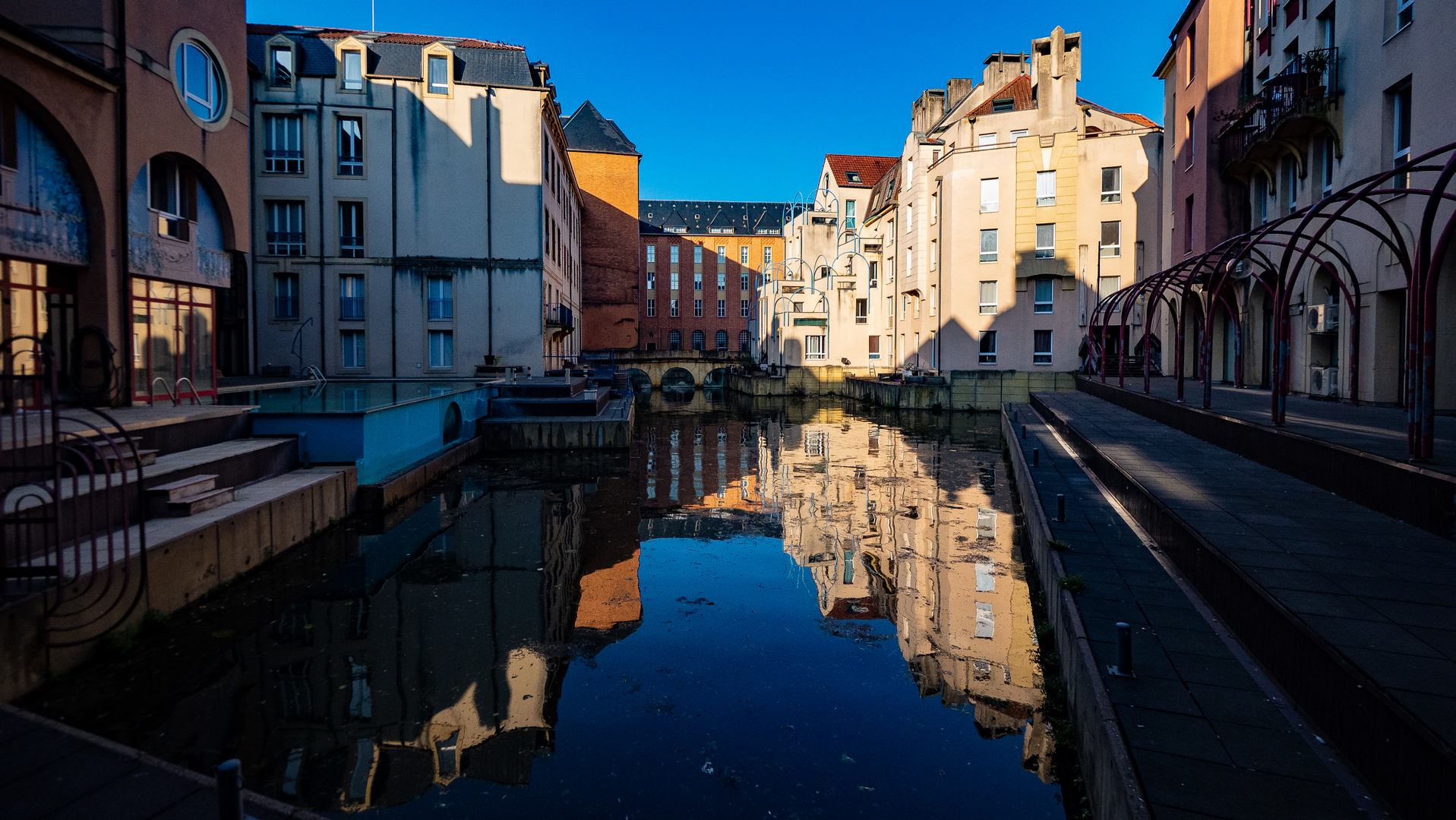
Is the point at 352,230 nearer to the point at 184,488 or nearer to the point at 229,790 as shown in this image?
the point at 184,488

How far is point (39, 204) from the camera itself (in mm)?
11609

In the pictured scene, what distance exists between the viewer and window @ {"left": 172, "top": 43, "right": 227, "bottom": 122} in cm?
1467

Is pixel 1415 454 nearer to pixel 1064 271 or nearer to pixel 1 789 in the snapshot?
pixel 1 789

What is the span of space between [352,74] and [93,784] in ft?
95.4

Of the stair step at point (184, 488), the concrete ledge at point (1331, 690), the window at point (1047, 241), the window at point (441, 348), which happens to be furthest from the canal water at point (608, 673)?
the window at point (1047, 241)

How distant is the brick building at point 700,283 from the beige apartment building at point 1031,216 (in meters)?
37.9

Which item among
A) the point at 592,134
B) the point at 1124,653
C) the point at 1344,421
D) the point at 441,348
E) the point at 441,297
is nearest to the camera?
the point at 1124,653

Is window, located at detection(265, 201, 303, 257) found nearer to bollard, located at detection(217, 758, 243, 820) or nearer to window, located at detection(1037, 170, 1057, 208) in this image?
bollard, located at detection(217, 758, 243, 820)

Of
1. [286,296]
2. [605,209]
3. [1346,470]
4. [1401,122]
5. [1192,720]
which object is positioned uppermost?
[605,209]

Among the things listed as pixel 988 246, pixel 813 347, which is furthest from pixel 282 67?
pixel 813 347

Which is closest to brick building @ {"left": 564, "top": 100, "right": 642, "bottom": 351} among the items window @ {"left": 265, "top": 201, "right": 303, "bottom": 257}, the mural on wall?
window @ {"left": 265, "top": 201, "right": 303, "bottom": 257}

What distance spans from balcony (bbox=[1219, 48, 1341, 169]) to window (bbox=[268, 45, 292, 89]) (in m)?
29.6

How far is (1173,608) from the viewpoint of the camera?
5688 millimetres

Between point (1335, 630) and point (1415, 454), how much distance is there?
3381mm
